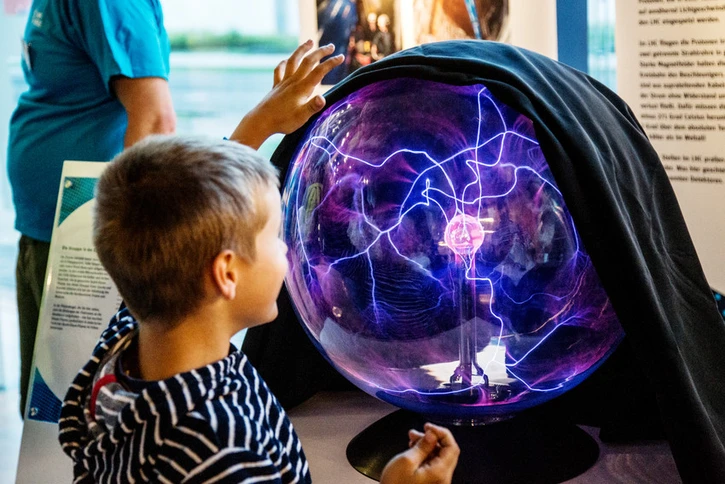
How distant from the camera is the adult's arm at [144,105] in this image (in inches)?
76.9

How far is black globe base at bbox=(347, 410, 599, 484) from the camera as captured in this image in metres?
1.46

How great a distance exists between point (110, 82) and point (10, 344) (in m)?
2.76

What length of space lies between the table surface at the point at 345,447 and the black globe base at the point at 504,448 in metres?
0.02

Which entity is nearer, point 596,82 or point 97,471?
point 97,471

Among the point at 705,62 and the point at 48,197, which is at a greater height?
the point at 705,62

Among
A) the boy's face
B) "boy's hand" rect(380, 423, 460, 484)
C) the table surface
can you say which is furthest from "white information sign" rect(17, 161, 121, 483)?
"boy's hand" rect(380, 423, 460, 484)

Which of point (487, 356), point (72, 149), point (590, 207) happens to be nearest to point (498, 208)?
point (590, 207)

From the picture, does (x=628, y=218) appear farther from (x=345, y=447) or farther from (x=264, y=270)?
(x=345, y=447)

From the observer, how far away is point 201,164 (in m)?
1.03

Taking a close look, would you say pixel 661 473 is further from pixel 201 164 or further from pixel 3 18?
pixel 3 18

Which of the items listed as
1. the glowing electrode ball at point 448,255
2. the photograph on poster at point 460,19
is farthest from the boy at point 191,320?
the photograph on poster at point 460,19

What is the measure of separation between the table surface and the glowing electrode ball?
0.18m

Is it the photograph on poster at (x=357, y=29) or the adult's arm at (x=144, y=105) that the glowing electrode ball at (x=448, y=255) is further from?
the photograph on poster at (x=357, y=29)

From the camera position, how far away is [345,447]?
1.67 metres
